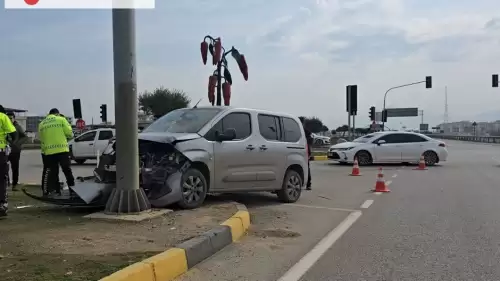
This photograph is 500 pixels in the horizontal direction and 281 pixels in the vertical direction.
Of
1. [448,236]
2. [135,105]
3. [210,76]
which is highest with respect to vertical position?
[210,76]

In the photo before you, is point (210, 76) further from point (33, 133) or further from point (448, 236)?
point (33, 133)

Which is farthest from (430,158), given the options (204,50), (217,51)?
(204,50)

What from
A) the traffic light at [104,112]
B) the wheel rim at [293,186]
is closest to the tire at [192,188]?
the wheel rim at [293,186]

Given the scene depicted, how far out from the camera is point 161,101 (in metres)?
68.8

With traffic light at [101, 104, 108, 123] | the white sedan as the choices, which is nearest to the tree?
traffic light at [101, 104, 108, 123]

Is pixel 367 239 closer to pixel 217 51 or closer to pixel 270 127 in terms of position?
pixel 270 127

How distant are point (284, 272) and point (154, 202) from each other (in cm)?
334

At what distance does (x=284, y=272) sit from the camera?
551 centimetres

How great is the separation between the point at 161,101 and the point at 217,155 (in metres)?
61.0

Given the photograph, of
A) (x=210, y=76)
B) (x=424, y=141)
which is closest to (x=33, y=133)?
(x=210, y=76)

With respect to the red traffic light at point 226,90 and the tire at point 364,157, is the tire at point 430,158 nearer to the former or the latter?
the tire at point 364,157

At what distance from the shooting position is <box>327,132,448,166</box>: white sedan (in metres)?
22.2

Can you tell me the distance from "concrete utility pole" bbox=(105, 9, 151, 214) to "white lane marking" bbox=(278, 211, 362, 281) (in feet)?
8.91

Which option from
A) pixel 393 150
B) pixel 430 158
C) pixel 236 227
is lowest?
pixel 236 227
